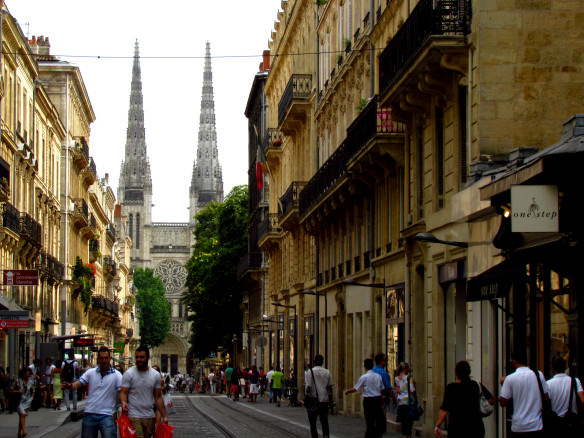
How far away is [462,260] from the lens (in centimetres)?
2112

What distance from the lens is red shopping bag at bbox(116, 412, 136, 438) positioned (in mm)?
13594

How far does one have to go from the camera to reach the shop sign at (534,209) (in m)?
14.9

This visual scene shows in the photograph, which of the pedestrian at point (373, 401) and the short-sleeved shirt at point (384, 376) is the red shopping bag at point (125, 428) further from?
the short-sleeved shirt at point (384, 376)

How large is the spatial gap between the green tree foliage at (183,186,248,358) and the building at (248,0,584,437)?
42.0 m

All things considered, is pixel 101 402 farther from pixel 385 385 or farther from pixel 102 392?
pixel 385 385

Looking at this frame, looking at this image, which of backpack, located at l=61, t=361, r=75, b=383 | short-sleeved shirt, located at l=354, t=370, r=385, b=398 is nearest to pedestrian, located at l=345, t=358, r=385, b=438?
short-sleeved shirt, located at l=354, t=370, r=385, b=398

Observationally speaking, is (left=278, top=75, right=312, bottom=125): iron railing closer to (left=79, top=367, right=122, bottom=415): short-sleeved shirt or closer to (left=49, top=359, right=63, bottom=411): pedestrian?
(left=49, top=359, right=63, bottom=411): pedestrian

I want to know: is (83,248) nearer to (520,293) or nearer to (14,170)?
(14,170)

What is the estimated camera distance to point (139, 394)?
14.0 meters

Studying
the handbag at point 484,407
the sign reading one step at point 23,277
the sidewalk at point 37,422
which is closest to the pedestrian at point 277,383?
the sidewalk at point 37,422

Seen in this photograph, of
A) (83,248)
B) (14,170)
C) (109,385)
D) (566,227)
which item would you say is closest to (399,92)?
(566,227)

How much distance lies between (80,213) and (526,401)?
51033mm

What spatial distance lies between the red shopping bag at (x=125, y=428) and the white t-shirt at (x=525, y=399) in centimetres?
407

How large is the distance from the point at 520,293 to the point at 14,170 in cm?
2929
